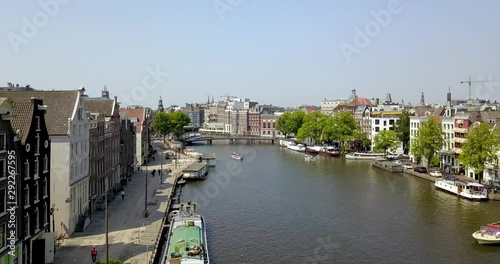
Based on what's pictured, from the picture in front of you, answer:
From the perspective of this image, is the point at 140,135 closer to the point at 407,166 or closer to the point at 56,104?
the point at 407,166

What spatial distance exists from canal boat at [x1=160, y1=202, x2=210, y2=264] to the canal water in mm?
1982

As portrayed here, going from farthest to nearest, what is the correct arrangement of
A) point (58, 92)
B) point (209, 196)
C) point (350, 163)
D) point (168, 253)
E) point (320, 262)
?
point (350, 163) → point (209, 196) → point (58, 92) → point (320, 262) → point (168, 253)

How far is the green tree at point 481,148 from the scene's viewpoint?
5816 cm

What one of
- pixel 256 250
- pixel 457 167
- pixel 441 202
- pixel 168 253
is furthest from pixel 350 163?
pixel 168 253

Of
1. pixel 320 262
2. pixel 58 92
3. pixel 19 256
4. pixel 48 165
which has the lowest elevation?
pixel 320 262

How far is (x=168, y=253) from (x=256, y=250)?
300 inches

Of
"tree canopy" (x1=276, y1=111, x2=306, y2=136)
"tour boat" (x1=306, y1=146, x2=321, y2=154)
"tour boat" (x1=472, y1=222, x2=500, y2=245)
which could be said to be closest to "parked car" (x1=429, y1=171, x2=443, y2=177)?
"tour boat" (x1=472, y1=222, x2=500, y2=245)

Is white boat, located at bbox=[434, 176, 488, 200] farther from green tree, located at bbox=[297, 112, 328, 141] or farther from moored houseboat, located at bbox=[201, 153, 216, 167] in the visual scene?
green tree, located at bbox=[297, 112, 328, 141]

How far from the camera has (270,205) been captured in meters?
52.9

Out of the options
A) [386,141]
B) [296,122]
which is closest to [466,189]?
[386,141]

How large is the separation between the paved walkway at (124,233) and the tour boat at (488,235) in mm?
25032

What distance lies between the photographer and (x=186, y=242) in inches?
1309

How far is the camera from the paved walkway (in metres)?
31.9

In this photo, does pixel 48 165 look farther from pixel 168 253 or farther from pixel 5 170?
pixel 168 253
